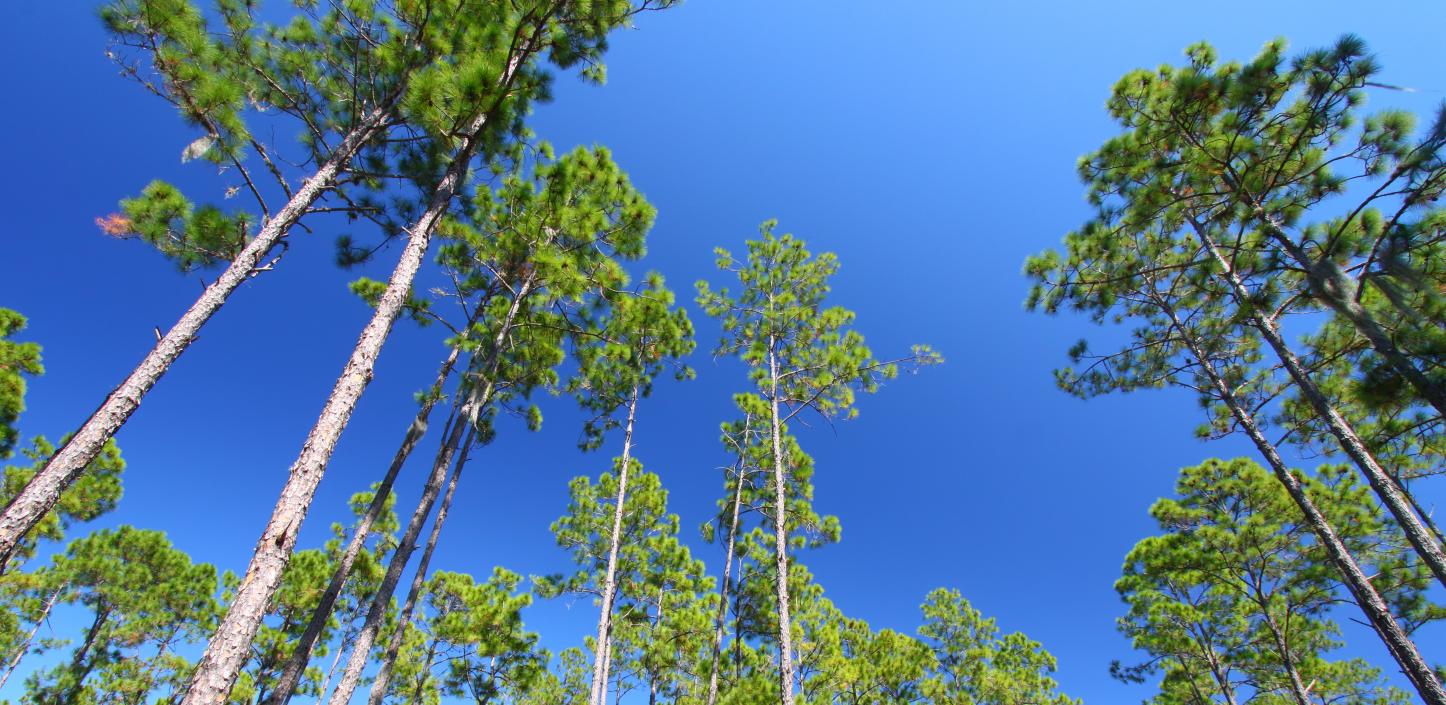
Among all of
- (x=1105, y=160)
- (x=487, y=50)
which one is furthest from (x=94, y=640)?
(x=1105, y=160)

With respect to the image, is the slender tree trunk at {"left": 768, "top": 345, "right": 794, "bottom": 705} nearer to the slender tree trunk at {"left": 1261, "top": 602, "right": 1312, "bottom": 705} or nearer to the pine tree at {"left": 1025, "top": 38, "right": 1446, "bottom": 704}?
the pine tree at {"left": 1025, "top": 38, "right": 1446, "bottom": 704}

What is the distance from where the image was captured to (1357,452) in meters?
5.85

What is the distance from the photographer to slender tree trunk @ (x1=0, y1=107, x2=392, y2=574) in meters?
3.45

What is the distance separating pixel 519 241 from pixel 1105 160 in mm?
9867

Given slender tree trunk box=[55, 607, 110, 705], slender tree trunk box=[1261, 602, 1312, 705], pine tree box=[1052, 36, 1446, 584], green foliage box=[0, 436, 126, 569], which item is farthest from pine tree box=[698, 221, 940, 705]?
slender tree trunk box=[55, 607, 110, 705]

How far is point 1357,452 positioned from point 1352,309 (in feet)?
7.03

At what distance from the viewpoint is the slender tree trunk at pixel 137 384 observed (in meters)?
3.45

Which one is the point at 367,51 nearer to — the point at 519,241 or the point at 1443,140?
the point at 519,241

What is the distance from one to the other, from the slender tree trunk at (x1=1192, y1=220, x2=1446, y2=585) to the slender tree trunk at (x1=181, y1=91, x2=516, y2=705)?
10.6 meters

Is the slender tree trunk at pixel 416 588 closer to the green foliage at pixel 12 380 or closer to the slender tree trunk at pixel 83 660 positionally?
the green foliage at pixel 12 380

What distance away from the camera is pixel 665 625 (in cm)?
1330

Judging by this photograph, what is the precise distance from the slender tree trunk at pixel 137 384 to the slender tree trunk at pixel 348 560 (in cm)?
276

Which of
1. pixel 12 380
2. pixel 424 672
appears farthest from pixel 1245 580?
pixel 12 380

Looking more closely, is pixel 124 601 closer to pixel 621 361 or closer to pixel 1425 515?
pixel 621 361
